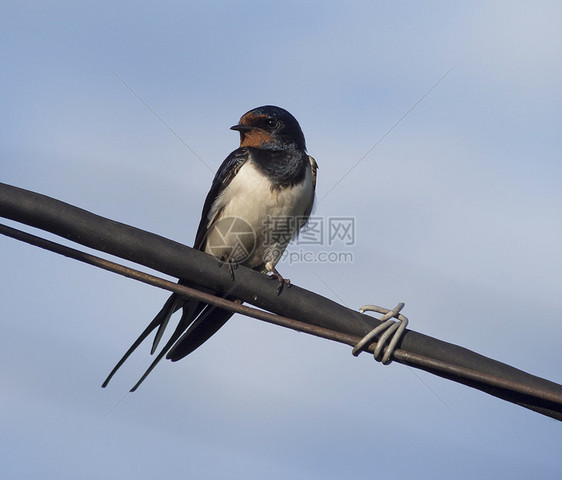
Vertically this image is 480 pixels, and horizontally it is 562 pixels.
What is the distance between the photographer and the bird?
3.86 meters

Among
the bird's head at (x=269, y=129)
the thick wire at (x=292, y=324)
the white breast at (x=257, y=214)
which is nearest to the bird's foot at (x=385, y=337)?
the thick wire at (x=292, y=324)

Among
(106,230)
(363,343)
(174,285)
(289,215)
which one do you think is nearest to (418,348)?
(363,343)

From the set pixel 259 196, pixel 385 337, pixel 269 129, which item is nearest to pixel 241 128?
pixel 269 129

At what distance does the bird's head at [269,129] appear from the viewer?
418 centimetres

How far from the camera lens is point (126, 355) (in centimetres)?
272

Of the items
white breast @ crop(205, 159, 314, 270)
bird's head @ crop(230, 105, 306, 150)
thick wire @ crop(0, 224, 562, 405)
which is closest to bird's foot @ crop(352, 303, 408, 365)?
thick wire @ crop(0, 224, 562, 405)

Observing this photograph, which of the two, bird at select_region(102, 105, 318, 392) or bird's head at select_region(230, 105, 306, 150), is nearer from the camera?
bird at select_region(102, 105, 318, 392)

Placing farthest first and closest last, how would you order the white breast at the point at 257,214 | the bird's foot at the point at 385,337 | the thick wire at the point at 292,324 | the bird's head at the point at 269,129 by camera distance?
the bird's head at the point at 269,129
the white breast at the point at 257,214
the bird's foot at the point at 385,337
the thick wire at the point at 292,324

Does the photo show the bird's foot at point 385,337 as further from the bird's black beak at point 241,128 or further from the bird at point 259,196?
the bird's black beak at point 241,128
